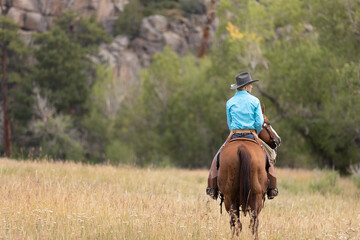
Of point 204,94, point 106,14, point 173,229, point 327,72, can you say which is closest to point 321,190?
point 327,72

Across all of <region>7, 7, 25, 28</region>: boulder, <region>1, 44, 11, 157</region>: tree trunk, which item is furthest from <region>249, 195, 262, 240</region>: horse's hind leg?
<region>7, 7, 25, 28</region>: boulder

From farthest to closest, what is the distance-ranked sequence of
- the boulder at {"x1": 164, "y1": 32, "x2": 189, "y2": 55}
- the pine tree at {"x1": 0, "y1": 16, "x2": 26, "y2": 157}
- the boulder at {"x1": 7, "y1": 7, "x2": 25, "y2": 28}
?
the boulder at {"x1": 164, "y1": 32, "x2": 189, "y2": 55} → the boulder at {"x1": 7, "y1": 7, "x2": 25, "y2": 28} → the pine tree at {"x1": 0, "y1": 16, "x2": 26, "y2": 157}

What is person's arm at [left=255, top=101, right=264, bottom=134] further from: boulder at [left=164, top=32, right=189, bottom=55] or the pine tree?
boulder at [left=164, top=32, right=189, bottom=55]

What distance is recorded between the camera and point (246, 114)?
6.51 m

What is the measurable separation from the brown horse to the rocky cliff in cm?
4565

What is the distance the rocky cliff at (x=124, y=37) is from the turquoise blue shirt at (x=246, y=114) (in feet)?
148

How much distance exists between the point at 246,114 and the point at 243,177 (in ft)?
3.40

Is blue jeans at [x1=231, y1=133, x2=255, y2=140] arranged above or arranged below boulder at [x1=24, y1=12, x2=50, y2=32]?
above

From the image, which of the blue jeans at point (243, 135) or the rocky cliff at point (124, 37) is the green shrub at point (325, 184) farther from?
the rocky cliff at point (124, 37)

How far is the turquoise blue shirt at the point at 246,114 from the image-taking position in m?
6.50

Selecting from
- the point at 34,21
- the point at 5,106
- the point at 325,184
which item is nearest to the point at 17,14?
the point at 34,21

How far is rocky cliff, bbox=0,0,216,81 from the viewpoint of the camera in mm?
50750

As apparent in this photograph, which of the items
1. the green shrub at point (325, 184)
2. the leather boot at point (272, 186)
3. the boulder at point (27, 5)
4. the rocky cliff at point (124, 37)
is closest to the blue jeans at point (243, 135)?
the leather boot at point (272, 186)

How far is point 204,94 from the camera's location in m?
30.8
